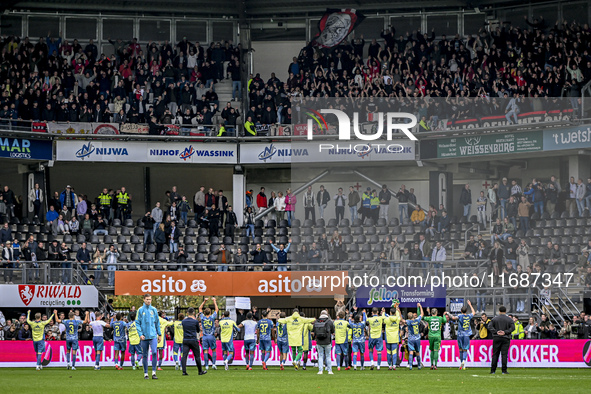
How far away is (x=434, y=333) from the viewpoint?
24.4 metres

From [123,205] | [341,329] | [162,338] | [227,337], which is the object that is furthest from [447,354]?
[123,205]

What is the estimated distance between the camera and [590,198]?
3259 centimetres

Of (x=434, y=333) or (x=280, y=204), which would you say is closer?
(x=434, y=333)

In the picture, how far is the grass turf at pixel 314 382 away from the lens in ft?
55.8

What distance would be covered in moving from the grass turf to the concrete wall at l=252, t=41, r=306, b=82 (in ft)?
77.7

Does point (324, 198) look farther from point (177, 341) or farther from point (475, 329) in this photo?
point (177, 341)

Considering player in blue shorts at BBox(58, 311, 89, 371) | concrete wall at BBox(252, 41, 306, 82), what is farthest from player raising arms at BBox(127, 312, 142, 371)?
concrete wall at BBox(252, 41, 306, 82)

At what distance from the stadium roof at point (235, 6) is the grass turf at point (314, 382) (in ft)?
81.4

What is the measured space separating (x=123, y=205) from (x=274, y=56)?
11.6m

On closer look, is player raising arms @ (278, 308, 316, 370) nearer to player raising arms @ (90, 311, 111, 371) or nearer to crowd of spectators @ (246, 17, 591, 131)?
player raising arms @ (90, 311, 111, 371)

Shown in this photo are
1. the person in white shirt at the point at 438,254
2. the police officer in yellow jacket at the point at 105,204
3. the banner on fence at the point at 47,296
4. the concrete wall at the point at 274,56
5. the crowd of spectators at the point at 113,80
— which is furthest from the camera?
the concrete wall at the point at 274,56

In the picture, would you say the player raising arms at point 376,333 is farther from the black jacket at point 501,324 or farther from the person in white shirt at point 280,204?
the person in white shirt at point 280,204

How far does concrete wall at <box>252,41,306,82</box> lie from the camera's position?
1767 inches

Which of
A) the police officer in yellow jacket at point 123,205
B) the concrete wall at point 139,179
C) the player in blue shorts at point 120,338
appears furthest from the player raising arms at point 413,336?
the concrete wall at point 139,179
